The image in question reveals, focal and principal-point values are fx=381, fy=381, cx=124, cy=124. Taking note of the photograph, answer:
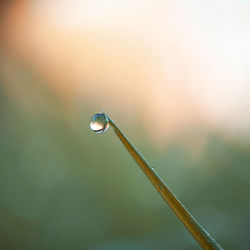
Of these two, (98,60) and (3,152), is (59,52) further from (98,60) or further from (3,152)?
(3,152)

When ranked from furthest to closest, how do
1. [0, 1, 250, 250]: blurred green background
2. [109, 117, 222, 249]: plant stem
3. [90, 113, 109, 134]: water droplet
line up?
[0, 1, 250, 250]: blurred green background → [90, 113, 109, 134]: water droplet → [109, 117, 222, 249]: plant stem

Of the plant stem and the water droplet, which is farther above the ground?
the water droplet

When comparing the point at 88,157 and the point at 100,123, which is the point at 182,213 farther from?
the point at 88,157

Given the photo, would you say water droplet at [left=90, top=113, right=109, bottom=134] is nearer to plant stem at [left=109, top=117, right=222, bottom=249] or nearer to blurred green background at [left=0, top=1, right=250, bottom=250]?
plant stem at [left=109, top=117, right=222, bottom=249]

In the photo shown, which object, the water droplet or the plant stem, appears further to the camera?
the water droplet

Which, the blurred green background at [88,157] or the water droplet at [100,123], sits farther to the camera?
the blurred green background at [88,157]

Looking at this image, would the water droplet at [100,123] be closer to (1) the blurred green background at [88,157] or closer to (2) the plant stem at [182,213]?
(2) the plant stem at [182,213]

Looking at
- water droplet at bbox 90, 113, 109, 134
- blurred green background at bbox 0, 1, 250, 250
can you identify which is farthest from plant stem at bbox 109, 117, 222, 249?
blurred green background at bbox 0, 1, 250, 250

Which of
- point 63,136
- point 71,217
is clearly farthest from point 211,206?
point 63,136

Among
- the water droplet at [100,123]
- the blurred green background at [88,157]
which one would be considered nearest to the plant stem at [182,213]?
the water droplet at [100,123]
